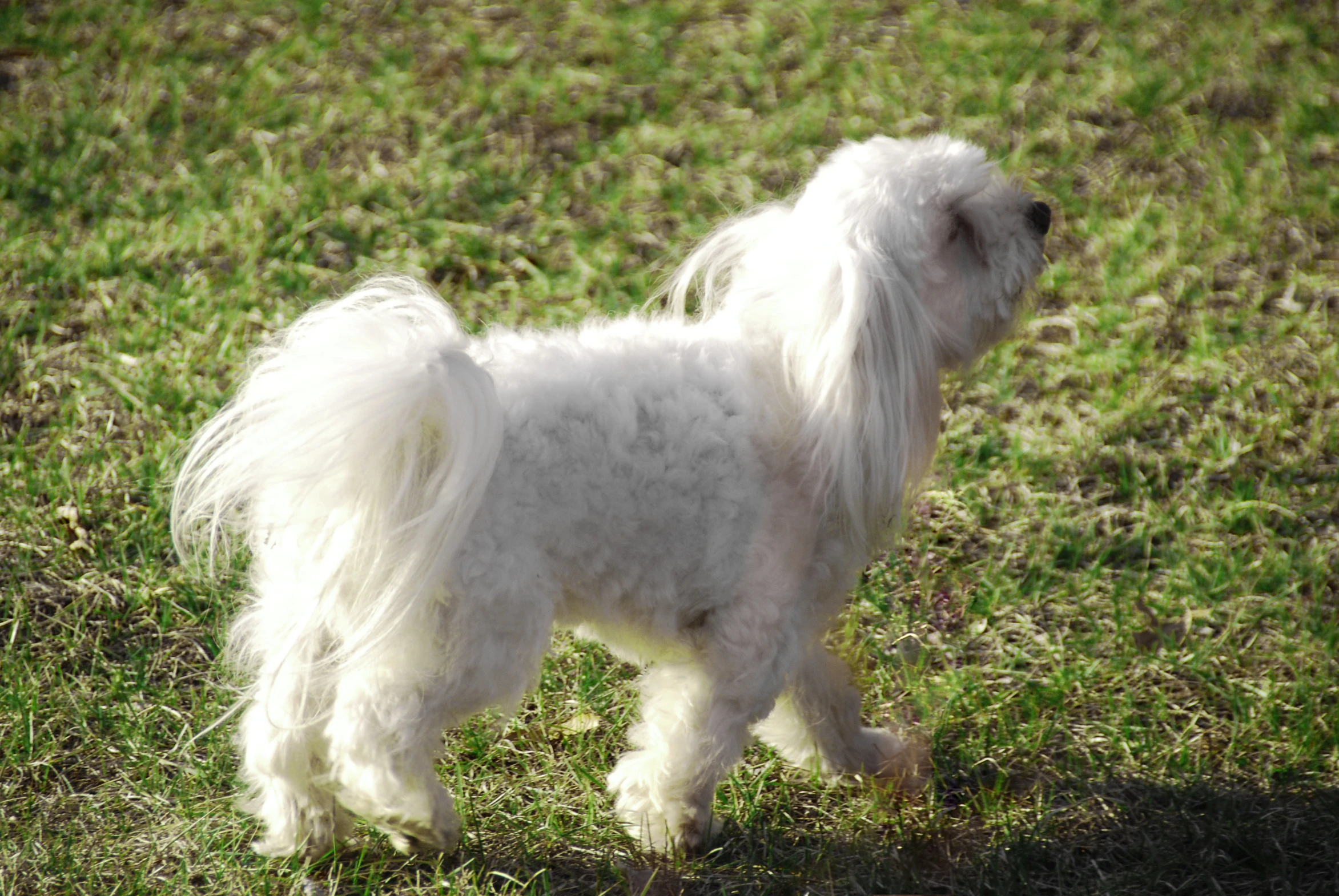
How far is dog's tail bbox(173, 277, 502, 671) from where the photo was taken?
165cm

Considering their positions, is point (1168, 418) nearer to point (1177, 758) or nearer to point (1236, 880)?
point (1177, 758)

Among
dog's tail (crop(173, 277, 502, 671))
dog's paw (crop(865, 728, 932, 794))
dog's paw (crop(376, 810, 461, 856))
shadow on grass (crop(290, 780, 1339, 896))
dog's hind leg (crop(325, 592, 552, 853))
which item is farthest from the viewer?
dog's paw (crop(865, 728, 932, 794))

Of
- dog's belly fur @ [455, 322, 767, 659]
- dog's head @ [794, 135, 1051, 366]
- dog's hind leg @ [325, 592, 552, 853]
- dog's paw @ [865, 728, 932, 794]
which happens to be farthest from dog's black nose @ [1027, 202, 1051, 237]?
dog's hind leg @ [325, 592, 552, 853]

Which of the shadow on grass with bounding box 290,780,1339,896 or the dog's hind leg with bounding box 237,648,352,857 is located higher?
the dog's hind leg with bounding box 237,648,352,857

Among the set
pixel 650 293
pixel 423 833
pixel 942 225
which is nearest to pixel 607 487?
pixel 423 833

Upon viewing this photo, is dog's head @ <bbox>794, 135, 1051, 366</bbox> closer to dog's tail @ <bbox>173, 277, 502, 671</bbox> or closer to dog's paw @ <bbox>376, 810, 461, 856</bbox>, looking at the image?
dog's tail @ <bbox>173, 277, 502, 671</bbox>

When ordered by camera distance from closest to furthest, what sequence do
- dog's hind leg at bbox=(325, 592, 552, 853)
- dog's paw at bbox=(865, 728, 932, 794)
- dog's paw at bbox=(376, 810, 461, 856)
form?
dog's hind leg at bbox=(325, 592, 552, 853), dog's paw at bbox=(376, 810, 461, 856), dog's paw at bbox=(865, 728, 932, 794)

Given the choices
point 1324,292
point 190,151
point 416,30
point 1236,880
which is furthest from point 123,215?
point 1324,292

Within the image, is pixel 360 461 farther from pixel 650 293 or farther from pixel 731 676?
pixel 650 293

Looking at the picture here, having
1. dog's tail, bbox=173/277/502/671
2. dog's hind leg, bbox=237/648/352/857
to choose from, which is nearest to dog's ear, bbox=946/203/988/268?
dog's tail, bbox=173/277/502/671

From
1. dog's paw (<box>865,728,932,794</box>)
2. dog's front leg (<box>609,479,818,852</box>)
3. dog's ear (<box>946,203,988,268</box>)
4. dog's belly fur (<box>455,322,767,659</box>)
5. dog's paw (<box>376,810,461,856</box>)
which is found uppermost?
dog's ear (<box>946,203,988,268</box>)

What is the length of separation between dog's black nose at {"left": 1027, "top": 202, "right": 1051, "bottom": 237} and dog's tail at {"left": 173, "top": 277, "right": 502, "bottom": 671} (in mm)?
1125

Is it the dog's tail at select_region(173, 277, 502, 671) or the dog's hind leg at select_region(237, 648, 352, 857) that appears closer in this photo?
the dog's tail at select_region(173, 277, 502, 671)

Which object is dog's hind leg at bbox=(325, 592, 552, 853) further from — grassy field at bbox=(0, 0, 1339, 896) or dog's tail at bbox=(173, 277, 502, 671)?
grassy field at bbox=(0, 0, 1339, 896)
